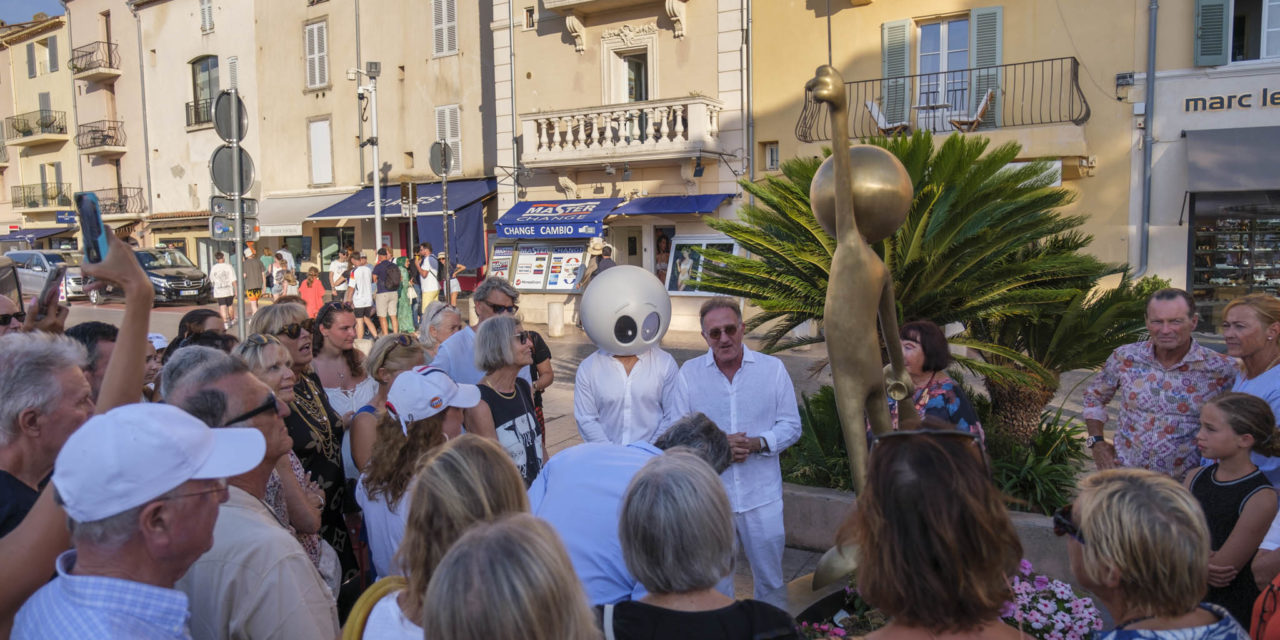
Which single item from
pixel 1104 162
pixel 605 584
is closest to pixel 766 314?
pixel 605 584

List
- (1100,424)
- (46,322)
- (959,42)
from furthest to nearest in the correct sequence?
1. (959,42)
2. (46,322)
3. (1100,424)

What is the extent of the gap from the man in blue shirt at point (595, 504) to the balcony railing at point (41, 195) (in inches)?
1477

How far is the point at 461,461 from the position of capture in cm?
211

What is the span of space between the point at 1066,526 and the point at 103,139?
34.7 m

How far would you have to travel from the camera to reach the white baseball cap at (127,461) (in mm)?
1633

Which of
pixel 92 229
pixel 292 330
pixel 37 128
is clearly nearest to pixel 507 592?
pixel 92 229

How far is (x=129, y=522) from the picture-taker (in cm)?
168

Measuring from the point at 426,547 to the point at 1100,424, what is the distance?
11.6 feet

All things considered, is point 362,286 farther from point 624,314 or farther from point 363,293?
point 624,314

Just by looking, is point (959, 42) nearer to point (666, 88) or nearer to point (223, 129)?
point (666, 88)

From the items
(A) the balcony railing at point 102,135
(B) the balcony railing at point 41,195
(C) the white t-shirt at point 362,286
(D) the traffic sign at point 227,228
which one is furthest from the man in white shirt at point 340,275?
(B) the balcony railing at point 41,195

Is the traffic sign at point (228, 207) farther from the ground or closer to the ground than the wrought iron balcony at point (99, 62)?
closer to the ground

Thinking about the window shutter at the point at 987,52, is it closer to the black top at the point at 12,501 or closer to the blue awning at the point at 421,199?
the blue awning at the point at 421,199

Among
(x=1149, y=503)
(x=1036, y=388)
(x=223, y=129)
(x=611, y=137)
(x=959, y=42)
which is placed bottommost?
(x=1036, y=388)
